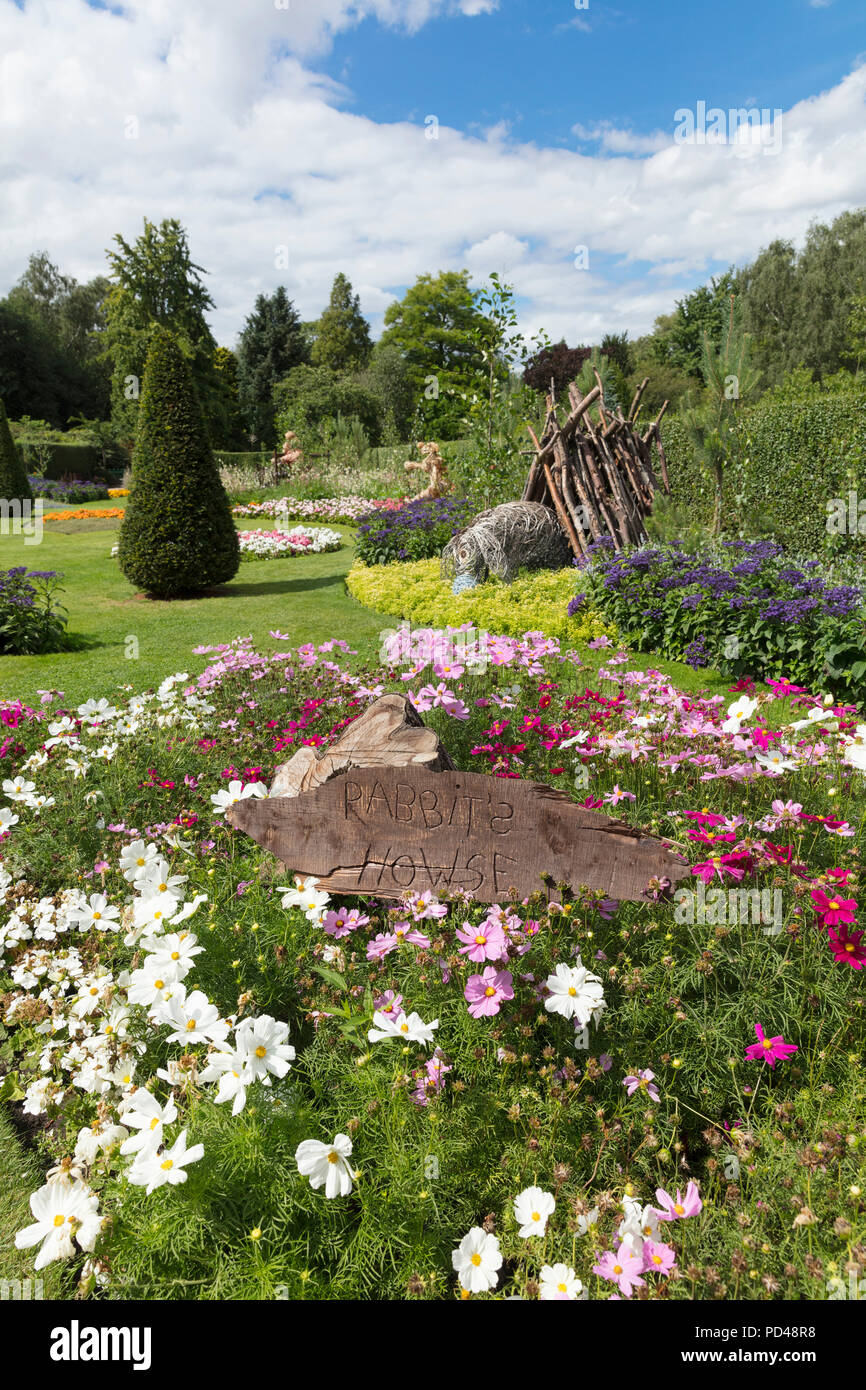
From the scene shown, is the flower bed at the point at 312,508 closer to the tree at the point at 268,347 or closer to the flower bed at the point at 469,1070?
the flower bed at the point at 469,1070

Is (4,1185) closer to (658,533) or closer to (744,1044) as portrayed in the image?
(744,1044)

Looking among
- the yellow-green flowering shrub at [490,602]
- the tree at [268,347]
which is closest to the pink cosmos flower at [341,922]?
the yellow-green flowering shrub at [490,602]

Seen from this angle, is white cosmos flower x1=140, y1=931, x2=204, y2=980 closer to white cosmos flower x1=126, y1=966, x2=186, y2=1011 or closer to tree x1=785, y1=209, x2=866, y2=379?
white cosmos flower x1=126, y1=966, x2=186, y2=1011

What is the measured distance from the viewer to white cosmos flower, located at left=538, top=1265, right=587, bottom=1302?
1345 mm

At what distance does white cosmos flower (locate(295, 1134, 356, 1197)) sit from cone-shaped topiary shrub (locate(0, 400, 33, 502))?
60.1 ft

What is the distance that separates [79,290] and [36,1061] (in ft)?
180

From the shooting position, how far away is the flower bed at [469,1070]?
1.48 meters

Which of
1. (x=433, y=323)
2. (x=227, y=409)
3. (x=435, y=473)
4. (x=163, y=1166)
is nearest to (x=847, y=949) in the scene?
(x=163, y=1166)

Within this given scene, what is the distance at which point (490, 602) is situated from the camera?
7828mm

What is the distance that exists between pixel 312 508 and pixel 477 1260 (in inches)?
693

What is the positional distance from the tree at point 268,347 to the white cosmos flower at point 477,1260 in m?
38.7

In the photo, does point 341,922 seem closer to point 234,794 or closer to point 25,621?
point 234,794

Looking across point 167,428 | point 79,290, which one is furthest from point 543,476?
point 79,290

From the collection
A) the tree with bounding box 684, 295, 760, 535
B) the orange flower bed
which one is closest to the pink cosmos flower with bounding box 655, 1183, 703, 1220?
the tree with bounding box 684, 295, 760, 535
